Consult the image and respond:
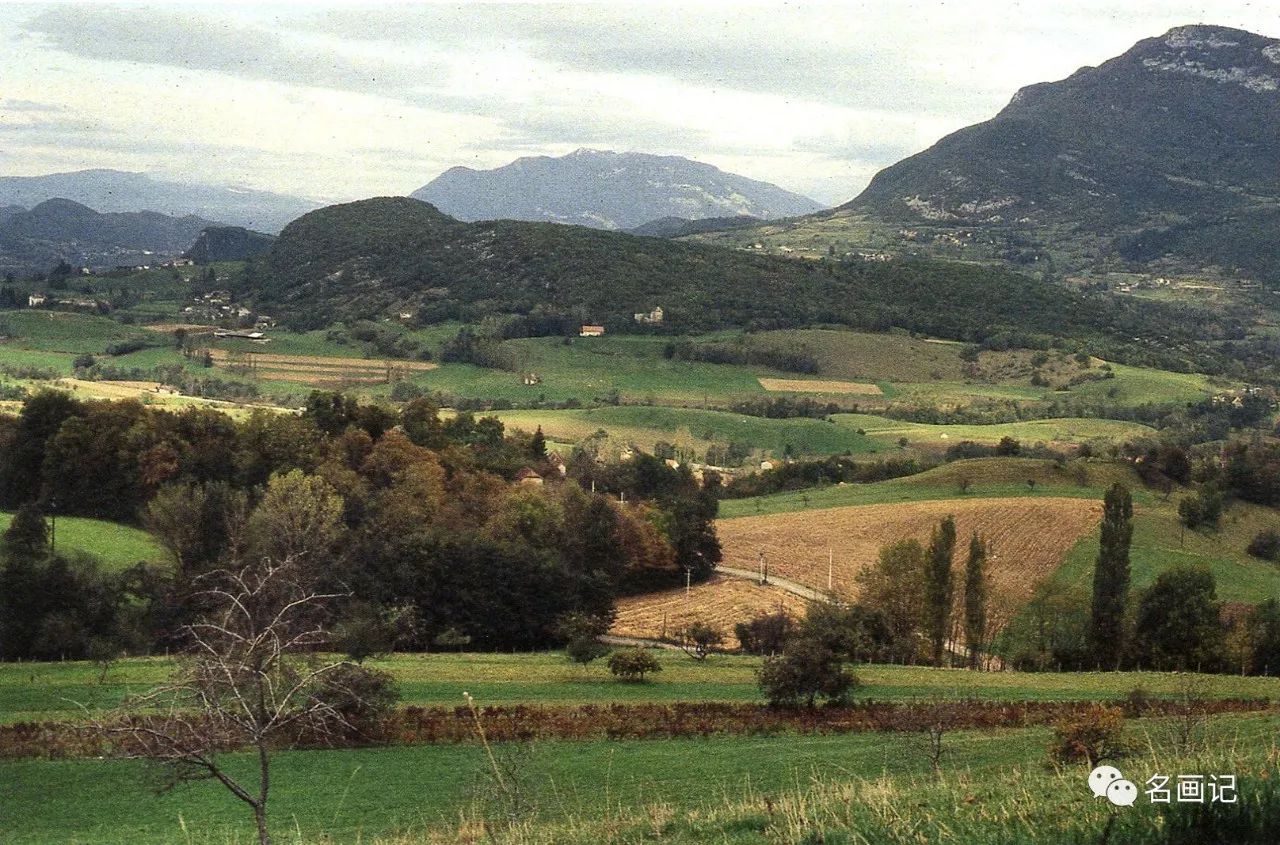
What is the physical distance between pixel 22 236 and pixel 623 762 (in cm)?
16895

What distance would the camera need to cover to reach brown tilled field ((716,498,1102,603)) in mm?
49719

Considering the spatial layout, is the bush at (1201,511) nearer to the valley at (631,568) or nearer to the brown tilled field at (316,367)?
the valley at (631,568)

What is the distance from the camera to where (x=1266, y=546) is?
50875 mm

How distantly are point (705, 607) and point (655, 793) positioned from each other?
99.2 ft

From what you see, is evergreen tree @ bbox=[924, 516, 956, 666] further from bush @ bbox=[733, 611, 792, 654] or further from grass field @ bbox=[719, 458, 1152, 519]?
grass field @ bbox=[719, 458, 1152, 519]

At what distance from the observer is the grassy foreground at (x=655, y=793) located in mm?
5809

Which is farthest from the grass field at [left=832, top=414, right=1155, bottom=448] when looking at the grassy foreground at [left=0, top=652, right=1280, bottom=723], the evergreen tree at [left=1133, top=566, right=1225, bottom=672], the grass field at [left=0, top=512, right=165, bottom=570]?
the grass field at [left=0, top=512, right=165, bottom=570]

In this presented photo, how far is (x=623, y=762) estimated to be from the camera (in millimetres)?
20516

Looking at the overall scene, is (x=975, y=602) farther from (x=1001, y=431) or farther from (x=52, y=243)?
(x=52, y=243)

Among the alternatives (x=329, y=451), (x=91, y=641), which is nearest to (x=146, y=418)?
(x=329, y=451)

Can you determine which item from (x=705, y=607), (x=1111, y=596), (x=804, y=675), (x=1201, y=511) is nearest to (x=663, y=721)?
(x=804, y=675)

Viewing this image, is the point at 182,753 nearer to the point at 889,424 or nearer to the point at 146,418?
the point at 146,418

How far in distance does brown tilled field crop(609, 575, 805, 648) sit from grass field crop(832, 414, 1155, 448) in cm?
3046

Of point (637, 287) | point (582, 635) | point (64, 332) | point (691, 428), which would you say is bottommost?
point (582, 635)
